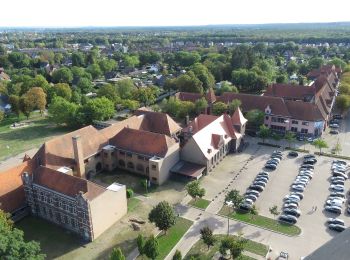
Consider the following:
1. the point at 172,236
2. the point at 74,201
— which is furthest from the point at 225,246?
the point at 74,201

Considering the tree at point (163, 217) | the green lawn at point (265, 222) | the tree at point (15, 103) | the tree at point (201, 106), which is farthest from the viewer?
the tree at point (15, 103)

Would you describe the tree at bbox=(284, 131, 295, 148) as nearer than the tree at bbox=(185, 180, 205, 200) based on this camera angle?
No

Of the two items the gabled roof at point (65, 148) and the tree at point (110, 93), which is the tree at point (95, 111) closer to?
the tree at point (110, 93)

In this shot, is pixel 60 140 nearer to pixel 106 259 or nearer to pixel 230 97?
pixel 106 259

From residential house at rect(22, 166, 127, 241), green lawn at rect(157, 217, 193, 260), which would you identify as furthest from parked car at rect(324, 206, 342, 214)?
residential house at rect(22, 166, 127, 241)

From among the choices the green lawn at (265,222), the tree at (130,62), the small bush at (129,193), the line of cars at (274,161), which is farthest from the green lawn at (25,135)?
the tree at (130,62)

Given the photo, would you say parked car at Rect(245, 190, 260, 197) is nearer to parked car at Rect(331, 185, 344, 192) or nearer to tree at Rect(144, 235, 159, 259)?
parked car at Rect(331, 185, 344, 192)
